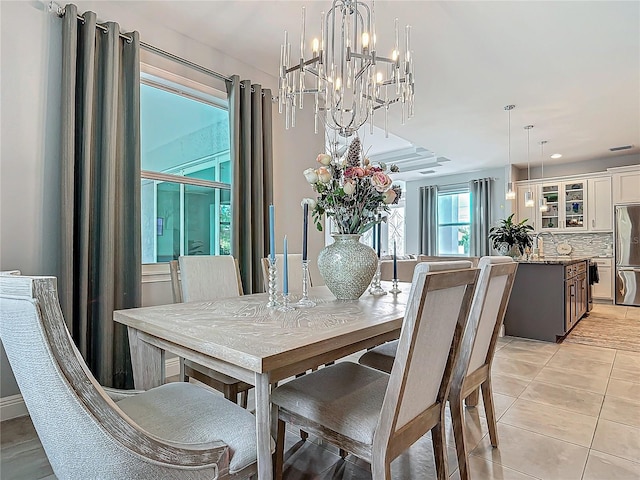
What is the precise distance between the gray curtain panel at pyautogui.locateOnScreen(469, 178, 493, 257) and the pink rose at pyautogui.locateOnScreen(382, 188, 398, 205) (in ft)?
20.9

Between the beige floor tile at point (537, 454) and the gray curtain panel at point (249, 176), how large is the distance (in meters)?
2.13

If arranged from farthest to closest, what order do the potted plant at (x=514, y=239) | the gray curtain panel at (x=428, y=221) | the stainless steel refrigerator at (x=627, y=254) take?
the gray curtain panel at (x=428, y=221) < the stainless steel refrigerator at (x=627, y=254) < the potted plant at (x=514, y=239)

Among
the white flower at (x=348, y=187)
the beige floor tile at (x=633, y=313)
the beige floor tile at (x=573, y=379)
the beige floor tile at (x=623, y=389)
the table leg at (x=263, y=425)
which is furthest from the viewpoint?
the beige floor tile at (x=633, y=313)

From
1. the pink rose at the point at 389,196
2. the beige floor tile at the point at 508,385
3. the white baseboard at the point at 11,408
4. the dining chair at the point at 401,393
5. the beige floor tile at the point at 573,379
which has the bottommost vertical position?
the beige floor tile at the point at 573,379

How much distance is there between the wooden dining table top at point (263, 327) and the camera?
40.6 inches

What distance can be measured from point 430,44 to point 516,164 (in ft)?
17.3

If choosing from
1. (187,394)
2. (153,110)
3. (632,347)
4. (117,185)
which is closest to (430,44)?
(153,110)

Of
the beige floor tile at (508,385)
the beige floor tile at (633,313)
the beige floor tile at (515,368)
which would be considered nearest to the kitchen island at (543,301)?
the beige floor tile at (515,368)

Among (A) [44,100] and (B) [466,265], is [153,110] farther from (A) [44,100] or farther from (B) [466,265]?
(B) [466,265]

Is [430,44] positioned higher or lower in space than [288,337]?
higher

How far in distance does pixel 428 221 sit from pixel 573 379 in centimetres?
588

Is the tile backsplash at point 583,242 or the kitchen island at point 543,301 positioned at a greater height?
the tile backsplash at point 583,242

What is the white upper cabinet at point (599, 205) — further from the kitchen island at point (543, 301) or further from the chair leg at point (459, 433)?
the chair leg at point (459, 433)

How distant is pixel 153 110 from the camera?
2.99m
